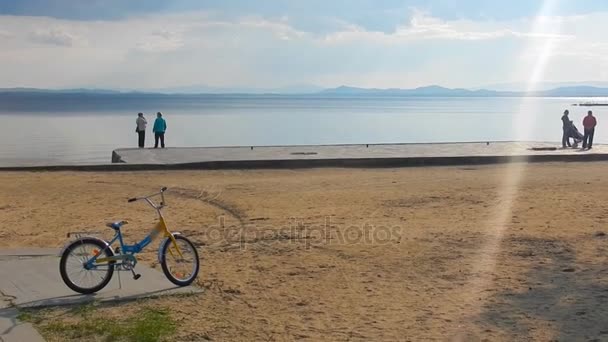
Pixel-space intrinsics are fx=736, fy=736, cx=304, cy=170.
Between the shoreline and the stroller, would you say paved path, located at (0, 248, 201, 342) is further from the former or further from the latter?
the stroller

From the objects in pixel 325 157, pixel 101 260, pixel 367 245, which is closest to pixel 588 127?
pixel 325 157

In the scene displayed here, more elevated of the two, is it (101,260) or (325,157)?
(325,157)

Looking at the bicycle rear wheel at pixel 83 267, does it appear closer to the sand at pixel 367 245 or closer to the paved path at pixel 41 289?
the paved path at pixel 41 289

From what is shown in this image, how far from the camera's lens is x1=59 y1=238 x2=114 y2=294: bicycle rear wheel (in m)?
6.65

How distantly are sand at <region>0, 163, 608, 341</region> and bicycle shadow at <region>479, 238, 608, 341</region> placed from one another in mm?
17

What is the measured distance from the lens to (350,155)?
21.8 metres

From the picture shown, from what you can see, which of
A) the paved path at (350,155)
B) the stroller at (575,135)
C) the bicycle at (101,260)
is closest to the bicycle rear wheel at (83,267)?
the bicycle at (101,260)

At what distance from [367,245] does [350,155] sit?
41.3 feet

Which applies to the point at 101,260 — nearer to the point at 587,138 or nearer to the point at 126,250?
the point at 126,250

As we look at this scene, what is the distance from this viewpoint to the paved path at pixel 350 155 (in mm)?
19469

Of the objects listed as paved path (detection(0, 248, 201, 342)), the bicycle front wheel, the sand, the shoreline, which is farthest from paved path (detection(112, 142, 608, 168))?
the bicycle front wheel

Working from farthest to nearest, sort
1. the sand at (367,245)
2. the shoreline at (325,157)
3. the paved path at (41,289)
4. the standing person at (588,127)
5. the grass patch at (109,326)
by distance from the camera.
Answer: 1. the standing person at (588,127)
2. the shoreline at (325,157)
3. the sand at (367,245)
4. the paved path at (41,289)
5. the grass patch at (109,326)

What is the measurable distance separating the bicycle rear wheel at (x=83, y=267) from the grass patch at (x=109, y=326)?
497 millimetres

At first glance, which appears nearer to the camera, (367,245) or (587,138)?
(367,245)
